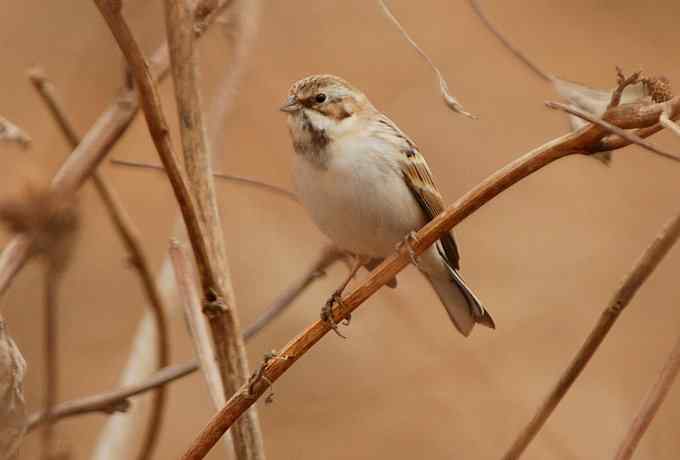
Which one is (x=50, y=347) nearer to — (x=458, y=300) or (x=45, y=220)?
(x=45, y=220)

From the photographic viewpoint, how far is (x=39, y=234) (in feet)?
2.69

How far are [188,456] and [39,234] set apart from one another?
33 cm

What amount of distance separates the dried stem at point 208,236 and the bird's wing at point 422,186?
0.62m

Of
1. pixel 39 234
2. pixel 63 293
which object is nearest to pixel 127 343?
pixel 63 293

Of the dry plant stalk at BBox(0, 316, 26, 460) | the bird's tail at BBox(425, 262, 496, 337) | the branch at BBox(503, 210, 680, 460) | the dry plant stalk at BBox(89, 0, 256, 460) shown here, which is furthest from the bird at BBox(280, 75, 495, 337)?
the dry plant stalk at BBox(0, 316, 26, 460)

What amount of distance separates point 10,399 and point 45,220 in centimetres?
32

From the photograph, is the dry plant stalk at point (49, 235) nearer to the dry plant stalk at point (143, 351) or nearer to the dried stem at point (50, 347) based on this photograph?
the dried stem at point (50, 347)

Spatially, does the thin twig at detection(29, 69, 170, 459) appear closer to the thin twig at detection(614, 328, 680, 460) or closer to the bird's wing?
the bird's wing

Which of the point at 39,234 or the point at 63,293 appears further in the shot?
the point at 63,293

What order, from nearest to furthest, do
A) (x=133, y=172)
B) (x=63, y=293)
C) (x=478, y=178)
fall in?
1. (x=63, y=293)
2. (x=478, y=178)
3. (x=133, y=172)

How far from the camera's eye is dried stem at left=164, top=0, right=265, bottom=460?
4.05 ft

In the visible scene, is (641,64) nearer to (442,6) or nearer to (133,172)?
(442,6)

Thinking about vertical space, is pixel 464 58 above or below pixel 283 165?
above

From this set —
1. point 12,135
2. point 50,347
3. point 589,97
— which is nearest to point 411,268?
point 589,97
